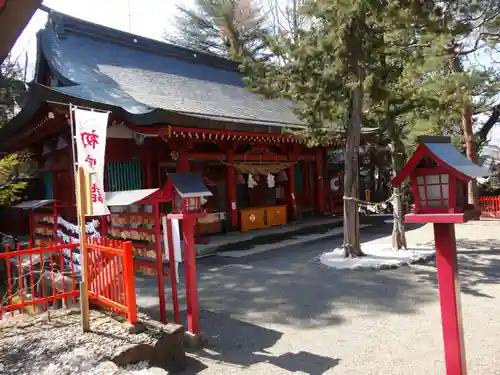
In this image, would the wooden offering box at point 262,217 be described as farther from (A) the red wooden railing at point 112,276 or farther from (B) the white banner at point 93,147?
(B) the white banner at point 93,147

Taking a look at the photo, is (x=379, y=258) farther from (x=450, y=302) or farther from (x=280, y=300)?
(x=450, y=302)

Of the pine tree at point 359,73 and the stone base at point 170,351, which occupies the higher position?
the pine tree at point 359,73

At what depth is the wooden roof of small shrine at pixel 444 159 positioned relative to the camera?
10.0 feet

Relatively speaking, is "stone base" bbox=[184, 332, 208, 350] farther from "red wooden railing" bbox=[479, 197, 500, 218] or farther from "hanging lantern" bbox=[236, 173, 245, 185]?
"red wooden railing" bbox=[479, 197, 500, 218]

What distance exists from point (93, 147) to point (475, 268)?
6.61m

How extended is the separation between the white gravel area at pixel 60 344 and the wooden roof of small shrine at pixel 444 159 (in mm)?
2880

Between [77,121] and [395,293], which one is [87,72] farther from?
[395,293]

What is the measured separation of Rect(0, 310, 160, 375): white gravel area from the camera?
3.45 metres

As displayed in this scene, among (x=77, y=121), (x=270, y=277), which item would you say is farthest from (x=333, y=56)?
(x=77, y=121)

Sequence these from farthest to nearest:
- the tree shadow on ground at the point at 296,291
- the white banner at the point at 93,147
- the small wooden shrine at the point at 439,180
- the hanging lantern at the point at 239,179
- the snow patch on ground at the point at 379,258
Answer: the hanging lantern at the point at 239,179
the snow patch on ground at the point at 379,258
the tree shadow on ground at the point at 296,291
the white banner at the point at 93,147
the small wooden shrine at the point at 439,180

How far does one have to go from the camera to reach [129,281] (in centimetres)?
404

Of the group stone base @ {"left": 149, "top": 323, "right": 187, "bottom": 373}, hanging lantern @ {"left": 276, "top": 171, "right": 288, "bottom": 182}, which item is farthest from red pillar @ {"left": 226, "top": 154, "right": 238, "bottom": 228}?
stone base @ {"left": 149, "top": 323, "right": 187, "bottom": 373}

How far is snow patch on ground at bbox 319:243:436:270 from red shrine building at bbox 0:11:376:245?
268cm

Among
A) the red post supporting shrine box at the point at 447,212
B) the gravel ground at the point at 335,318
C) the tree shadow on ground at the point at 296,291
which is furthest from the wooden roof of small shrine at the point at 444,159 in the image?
the tree shadow on ground at the point at 296,291
